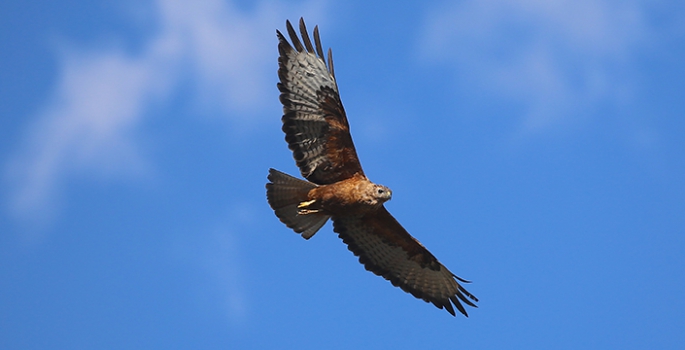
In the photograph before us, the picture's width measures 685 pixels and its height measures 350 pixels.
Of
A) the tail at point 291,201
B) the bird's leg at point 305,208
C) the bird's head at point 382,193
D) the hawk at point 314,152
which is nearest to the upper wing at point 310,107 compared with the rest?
the hawk at point 314,152

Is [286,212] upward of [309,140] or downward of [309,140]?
downward

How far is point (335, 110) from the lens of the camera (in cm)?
1163

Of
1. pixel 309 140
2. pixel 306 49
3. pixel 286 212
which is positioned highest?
pixel 306 49

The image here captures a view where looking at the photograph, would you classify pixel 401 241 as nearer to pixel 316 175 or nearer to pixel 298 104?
pixel 316 175

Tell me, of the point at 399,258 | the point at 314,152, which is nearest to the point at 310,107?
the point at 314,152

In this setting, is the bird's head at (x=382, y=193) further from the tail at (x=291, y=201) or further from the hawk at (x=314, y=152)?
the tail at (x=291, y=201)

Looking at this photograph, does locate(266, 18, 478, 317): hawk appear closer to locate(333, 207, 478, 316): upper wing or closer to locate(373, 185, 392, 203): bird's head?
locate(373, 185, 392, 203): bird's head

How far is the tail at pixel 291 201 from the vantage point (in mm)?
11656

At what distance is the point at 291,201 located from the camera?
11.8 meters

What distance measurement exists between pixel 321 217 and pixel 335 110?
60.6 inches

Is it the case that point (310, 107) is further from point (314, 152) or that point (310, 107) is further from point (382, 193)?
point (382, 193)

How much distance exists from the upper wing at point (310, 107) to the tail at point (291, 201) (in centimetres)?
28

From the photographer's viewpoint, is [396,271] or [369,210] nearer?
[369,210]

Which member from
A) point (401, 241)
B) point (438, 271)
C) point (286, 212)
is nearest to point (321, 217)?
point (286, 212)
